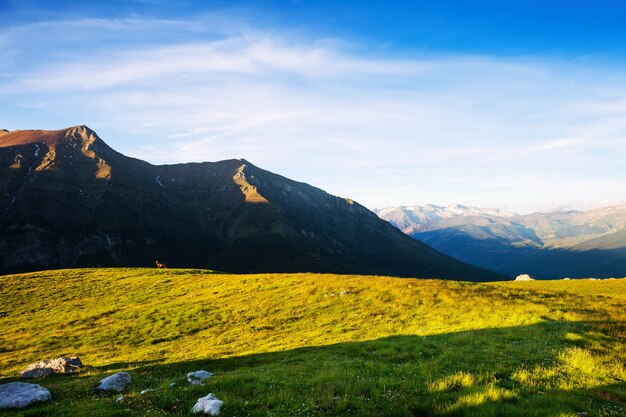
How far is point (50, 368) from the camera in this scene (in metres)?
27.2

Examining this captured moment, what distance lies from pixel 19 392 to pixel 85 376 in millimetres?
8686

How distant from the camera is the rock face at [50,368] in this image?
26.6 metres

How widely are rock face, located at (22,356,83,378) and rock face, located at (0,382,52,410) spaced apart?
1041 centimetres

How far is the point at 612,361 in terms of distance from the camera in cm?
1886

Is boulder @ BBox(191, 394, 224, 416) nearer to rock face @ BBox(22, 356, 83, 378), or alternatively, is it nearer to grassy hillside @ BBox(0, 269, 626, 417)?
grassy hillside @ BBox(0, 269, 626, 417)

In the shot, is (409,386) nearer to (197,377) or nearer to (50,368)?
(197,377)

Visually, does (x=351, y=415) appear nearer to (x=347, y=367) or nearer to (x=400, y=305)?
(x=347, y=367)

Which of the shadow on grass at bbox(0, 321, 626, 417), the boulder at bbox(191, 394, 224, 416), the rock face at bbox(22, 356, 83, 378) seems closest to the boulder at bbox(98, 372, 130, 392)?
the shadow on grass at bbox(0, 321, 626, 417)

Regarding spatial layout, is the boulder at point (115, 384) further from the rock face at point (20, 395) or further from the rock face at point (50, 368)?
the rock face at point (50, 368)

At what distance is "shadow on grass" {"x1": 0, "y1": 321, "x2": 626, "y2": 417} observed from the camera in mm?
13195

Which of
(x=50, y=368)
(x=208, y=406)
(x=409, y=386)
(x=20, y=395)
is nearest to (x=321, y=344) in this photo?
(x=409, y=386)

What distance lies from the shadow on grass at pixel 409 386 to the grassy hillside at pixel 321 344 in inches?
3.6

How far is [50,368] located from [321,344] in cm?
2081

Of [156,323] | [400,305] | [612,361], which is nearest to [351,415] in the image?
[612,361]
